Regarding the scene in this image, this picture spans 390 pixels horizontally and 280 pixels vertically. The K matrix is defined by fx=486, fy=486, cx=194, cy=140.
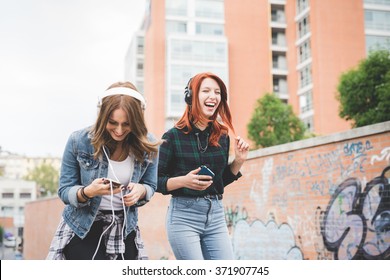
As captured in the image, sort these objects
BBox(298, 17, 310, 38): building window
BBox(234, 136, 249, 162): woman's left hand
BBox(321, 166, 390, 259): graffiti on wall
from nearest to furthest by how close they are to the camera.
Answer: BBox(234, 136, 249, 162): woman's left hand < BBox(321, 166, 390, 259): graffiti on wall < BBox(298, 17, 310, 38): building window

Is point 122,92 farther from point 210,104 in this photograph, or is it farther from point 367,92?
point 367,92

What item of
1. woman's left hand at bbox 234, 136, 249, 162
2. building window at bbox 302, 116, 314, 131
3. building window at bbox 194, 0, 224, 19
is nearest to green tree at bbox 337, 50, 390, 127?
building window at bbox 302, 116, 314, 131

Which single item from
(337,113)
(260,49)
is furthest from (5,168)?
(337,113)

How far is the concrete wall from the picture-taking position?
4.04 m

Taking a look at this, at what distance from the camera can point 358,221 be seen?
418 cm

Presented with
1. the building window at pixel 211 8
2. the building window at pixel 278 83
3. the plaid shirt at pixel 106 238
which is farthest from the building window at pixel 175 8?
the plaid shirt at pixel 106 238

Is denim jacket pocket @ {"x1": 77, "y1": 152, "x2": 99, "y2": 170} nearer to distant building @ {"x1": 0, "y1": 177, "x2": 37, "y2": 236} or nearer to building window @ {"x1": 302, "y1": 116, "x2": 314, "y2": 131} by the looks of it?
distant building @ {"x1": 0, "y1": 177, "x2": 37, "y2": 236}

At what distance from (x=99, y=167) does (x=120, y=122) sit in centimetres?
18

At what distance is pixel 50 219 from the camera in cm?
1193

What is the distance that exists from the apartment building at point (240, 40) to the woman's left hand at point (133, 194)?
1.40 m

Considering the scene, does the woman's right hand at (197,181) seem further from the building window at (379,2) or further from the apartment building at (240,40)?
the building window at (379,2)

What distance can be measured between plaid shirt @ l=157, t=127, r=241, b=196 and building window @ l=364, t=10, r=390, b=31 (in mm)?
2699

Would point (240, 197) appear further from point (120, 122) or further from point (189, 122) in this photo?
point (120, 122)

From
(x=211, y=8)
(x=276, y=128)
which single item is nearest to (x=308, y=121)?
(x=211, y=8)
